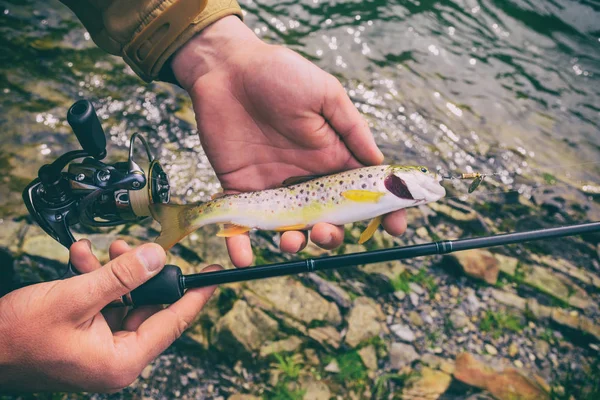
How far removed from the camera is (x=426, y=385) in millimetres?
4355

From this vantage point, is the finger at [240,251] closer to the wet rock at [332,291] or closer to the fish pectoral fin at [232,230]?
the fish pectoral fin at [232,230]

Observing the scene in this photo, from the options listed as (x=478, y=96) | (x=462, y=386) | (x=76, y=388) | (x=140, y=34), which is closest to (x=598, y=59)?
(x=478, y=96)

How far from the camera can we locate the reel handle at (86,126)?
244 cm

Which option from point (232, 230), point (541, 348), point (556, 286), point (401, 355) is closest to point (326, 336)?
point (401, 355)

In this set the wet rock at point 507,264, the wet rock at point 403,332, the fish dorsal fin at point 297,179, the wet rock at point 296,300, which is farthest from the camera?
the wet rock at point 507,264

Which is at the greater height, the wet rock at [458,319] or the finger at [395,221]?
the finger at [395,221]

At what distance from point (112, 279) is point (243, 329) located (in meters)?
2.17

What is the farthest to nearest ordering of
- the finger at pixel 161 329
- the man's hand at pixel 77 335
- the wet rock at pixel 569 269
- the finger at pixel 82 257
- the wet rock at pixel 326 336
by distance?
the wet rock at pixel 569 269 → the wet rock at pixel 326 336 → the finger at pixel 82 257 → the finger at pixel 161 329 → the man's hand at pixel 77 335

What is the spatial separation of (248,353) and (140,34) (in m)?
3.37

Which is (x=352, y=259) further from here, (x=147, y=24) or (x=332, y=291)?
(x=147, y=24)

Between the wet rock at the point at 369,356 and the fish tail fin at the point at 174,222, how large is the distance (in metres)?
2.41

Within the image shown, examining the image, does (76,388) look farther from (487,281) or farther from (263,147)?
(487,281)

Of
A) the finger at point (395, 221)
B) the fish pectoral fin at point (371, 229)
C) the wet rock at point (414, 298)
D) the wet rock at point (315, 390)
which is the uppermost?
the finger at point (395, 221)

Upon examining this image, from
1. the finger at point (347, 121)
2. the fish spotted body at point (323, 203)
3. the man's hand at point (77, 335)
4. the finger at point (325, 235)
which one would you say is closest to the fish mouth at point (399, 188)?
the fish spotted body at point (323, 203)
